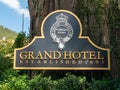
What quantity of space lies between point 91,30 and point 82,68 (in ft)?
3.21

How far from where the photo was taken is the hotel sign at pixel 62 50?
9.29 metres

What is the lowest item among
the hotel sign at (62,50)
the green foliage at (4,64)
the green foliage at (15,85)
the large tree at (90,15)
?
the green foliage at (15,85)

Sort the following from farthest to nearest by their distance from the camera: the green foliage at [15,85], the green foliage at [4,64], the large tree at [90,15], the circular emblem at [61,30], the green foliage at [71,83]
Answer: the green foliage at [4,64], the large tree at [90,15], the circular emblem at [61,30], the green foliage at [15,85], the green foliage at [71,83]

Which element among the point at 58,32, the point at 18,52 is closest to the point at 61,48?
the point at 58,32

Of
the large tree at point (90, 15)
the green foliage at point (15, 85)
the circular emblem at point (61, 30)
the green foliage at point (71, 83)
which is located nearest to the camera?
the green foliage at point (71, 83)

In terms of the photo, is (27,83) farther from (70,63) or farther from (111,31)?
(111,31)

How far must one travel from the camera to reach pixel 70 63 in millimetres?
9289

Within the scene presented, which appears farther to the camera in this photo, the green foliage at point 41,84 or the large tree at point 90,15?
the large tree at point 90,15

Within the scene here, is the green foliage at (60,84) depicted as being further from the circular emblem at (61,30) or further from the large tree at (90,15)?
the large tree at (90,15)

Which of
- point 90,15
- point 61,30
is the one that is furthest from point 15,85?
point 90,15

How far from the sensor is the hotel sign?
9.29m

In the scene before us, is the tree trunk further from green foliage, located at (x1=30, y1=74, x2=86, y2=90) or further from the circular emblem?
green foliage, located at (x1=30, y1=74, x2=86, y2=90)

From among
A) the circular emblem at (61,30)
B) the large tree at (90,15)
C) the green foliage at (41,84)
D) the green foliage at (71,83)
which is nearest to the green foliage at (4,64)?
the large tree at (90,15)

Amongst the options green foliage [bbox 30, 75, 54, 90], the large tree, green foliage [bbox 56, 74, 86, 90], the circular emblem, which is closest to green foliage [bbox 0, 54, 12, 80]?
the large tree
